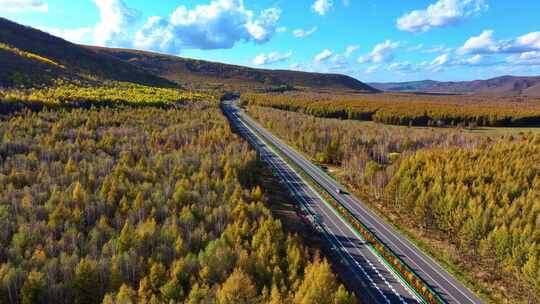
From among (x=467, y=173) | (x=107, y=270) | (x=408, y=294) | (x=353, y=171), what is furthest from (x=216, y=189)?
(x=467, y=173)

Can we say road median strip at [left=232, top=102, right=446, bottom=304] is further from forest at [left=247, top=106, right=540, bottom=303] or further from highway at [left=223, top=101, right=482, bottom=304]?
forest at [left=247, top=106, right=540, bottom=303]

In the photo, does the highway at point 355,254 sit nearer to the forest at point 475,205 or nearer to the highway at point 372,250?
the highway at point 372,250

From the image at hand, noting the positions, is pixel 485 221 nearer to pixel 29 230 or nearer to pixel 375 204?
pixel 375 204

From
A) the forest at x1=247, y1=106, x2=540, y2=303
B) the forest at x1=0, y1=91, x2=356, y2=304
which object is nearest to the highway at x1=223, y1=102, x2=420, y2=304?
the forest at x1=0, y1=91, x2=356, y2=304

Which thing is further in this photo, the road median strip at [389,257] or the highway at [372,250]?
the highway at [372,250]

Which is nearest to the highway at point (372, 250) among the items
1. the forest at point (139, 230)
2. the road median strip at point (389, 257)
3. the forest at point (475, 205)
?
the road median strip at point (389, 257)
